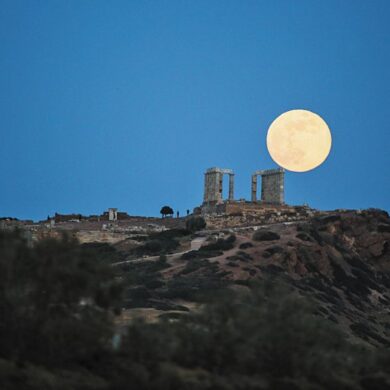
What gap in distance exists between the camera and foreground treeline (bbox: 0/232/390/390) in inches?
662

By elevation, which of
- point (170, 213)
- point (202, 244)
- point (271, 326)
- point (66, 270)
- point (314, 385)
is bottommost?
point (314, 385)

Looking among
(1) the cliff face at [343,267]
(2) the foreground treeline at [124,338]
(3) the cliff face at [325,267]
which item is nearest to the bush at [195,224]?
(1) the cliff face at [343,267]

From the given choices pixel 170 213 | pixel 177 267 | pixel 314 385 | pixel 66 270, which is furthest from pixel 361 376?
pixel 170 213

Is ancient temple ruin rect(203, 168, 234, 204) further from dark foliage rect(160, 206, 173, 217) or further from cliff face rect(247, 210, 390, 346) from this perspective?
cliff face rect(247, 210, 390, 346)

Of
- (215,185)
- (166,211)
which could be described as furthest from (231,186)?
(166,211)

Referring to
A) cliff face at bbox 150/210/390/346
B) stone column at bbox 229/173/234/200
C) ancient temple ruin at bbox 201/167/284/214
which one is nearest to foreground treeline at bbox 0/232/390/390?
cliff face at bbox 150/210/390/346

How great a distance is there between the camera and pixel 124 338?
18.3 meters

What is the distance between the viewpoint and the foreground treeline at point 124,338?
16812 mm

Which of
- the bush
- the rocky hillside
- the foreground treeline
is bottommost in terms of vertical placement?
the foreground treeline

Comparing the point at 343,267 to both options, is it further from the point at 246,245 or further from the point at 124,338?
the point at 124,338

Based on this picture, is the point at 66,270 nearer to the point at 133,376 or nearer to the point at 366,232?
the point at 133,376

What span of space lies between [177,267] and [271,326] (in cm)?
2951

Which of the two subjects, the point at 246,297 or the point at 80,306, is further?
the point at 246,297

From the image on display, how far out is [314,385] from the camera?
17031 mm
